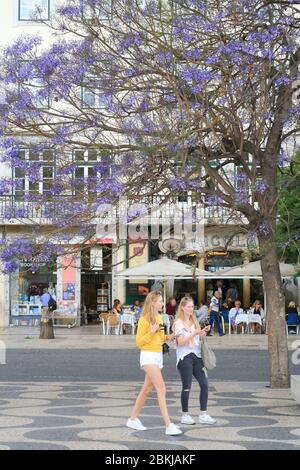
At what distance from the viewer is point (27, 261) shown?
14.1 metres

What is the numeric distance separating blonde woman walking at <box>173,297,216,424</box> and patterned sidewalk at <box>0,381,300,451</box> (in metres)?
0.36

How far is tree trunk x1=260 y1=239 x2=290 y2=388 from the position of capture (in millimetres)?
13742

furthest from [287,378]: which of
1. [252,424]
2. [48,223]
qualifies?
[48,223]

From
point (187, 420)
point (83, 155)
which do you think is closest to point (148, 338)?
point (187, 420)

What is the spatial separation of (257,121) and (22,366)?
8542 millimetres

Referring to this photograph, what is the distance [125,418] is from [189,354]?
3.92 ft

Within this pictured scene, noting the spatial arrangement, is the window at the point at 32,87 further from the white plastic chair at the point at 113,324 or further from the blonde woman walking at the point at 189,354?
the white plastic chair at the point at 113,324

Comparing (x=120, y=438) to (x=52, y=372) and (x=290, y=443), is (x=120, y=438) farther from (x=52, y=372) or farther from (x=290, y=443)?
(x=52, y=372)

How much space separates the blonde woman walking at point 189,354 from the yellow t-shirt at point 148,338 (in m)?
0.64

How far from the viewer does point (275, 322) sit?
13.7 meters

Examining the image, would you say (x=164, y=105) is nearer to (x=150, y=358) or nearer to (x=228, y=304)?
(x=150, y=358)

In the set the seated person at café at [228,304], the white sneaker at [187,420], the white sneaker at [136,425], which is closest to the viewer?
the white sneaker at [136,425]

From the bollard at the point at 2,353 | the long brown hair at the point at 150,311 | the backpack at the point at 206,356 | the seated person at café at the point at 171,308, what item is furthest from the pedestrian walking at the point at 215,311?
the long brown hair at the point at 150,311

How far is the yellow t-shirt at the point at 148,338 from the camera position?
30.3 feet
